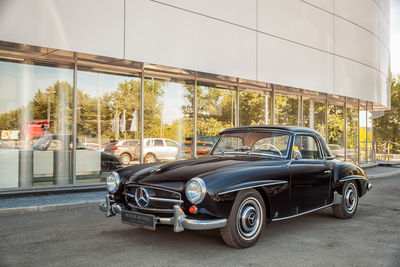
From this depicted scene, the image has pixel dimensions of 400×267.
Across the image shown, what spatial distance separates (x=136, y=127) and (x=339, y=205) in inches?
250

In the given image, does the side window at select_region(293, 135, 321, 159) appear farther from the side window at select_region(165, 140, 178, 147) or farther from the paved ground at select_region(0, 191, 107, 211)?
the side window at select_region(165, 140, 178, 147)

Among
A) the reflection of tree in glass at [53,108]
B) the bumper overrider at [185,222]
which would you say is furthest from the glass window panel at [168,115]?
the bumper overrider at [185,222]

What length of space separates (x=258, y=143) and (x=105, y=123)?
19.0ft

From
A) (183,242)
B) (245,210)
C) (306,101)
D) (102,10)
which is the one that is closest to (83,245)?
(183,242)

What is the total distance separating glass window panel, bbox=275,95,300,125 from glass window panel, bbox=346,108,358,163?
15.6 feet

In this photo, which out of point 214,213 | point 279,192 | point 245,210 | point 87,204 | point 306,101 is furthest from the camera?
point 306,101

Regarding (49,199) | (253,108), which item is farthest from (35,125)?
(253,108)

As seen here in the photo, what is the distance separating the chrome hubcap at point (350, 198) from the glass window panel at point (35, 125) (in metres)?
6.74

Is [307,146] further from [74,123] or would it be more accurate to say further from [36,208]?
[74,123]

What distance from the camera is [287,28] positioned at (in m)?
13.6

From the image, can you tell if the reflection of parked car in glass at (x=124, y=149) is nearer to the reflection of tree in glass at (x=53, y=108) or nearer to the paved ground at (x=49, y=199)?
the reflection of tree in glass at (x=53, y=108)

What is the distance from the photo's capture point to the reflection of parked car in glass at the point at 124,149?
10.4 meters

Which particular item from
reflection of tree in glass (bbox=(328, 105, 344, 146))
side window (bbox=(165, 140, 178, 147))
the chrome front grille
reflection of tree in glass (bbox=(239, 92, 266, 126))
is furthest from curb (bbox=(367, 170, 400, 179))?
the chrome front grille

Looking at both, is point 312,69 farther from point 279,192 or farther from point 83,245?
point 83,245
